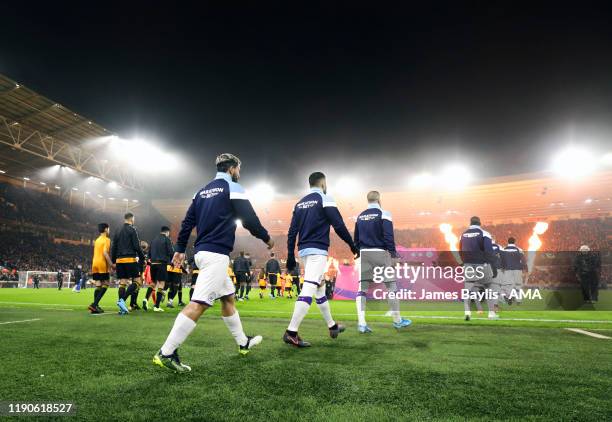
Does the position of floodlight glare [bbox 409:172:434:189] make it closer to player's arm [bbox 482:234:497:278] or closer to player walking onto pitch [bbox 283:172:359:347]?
player's arm [bbox 482:234:497:278]

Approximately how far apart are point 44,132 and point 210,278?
28.1 m

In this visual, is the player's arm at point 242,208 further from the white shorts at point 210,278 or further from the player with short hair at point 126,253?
the player with short hair at point 126,253

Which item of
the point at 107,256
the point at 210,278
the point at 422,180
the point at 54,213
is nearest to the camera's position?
the point at 210,278

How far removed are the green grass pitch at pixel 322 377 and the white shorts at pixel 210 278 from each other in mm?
653

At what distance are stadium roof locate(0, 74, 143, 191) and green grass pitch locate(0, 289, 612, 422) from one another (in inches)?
857

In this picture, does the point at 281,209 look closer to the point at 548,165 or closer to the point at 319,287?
the point at 548,165

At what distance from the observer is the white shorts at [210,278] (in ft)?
12.4

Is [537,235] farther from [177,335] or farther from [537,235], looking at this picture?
[177,335]

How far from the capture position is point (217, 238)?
396cm

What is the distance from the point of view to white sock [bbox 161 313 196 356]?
3520mm

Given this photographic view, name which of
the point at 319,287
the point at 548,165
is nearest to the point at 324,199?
the point at 319,287

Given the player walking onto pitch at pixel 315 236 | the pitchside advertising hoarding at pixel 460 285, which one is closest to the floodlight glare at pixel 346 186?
the pitchside advertising hoarding at pixel 460 285

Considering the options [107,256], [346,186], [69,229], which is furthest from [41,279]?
[107,256]

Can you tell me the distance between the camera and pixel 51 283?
30109 millimetres
